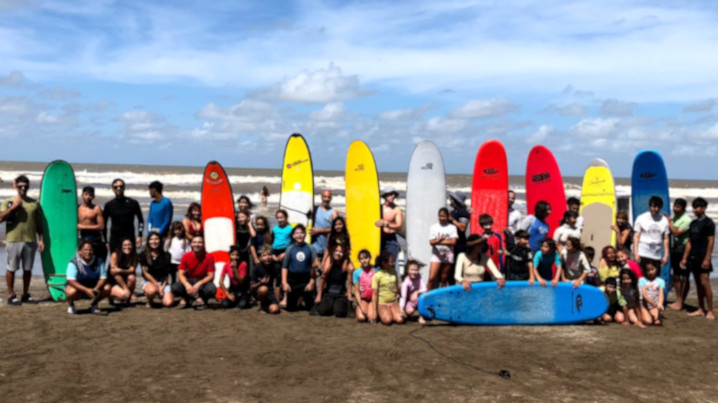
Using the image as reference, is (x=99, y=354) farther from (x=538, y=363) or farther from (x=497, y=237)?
(x=497, y=237)

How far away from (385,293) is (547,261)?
1.62 metres

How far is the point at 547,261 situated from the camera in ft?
20.7

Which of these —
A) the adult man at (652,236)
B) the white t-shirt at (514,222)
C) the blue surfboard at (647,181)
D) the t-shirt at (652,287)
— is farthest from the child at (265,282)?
the blue surfboard at (647,181)

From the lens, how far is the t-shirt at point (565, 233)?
673 centimetres

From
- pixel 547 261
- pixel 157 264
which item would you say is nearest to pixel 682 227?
pixel 547 261

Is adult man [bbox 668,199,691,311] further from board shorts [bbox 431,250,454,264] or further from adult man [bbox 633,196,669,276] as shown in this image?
board shorts [bbox 431,250,454,264]

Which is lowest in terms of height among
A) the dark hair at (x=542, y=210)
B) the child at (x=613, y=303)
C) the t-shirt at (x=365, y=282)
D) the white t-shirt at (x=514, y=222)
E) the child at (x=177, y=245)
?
the child at (x=613, y=303)

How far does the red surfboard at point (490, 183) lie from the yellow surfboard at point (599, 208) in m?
1.28

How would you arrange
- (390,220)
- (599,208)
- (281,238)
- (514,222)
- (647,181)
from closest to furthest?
(281,238)
(390,220)
(514,222)
(647,181)
(599,208)

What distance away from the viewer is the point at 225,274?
7113mm

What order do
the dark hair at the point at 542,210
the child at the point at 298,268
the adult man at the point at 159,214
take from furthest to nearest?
the adult man at the point at 159,214 < the dark hair at the point at 542,210 < the child at the point at 298,268

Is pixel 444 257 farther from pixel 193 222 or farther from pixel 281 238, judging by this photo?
pixel 193 222

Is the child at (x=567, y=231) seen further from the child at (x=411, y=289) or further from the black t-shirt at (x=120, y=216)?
the black t-shirt at (x=120, y=216)

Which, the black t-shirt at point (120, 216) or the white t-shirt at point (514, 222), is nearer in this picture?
the black t-shirt at point (120, 216)
